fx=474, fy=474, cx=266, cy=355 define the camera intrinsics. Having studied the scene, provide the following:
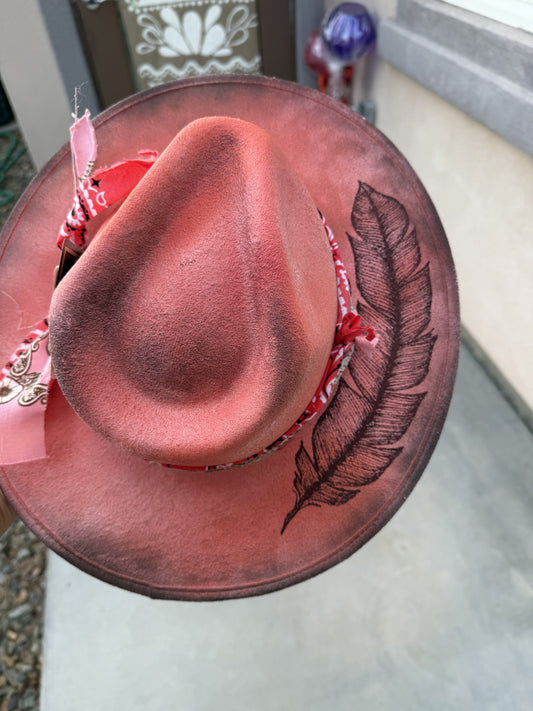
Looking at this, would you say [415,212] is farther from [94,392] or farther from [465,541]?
[465,541]

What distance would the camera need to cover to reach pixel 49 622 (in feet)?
4.36

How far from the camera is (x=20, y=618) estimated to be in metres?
1.43

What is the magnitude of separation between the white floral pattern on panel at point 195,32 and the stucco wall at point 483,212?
80cm

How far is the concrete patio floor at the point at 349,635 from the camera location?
3.92ft

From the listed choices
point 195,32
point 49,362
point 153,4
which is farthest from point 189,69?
point 49,362

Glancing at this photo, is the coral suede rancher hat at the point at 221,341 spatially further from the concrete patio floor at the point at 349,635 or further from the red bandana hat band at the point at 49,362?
the concrete patio floor at the point at 349,635

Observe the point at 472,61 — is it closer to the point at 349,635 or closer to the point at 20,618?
the point at 349,635

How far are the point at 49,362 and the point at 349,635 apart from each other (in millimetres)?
1082

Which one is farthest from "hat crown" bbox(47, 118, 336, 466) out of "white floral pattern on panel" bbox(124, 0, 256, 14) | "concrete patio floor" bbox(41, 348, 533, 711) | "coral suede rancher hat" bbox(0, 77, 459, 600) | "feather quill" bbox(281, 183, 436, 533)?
"white floral pattern on panel" bbox(124, 0, 256, 14)

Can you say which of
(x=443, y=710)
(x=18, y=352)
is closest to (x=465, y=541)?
(x=443, y=710)

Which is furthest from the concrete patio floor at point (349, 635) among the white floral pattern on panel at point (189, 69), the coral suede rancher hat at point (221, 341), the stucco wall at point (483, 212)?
the white floral pattern on panel at point (189, 69)

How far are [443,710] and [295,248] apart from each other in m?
1.22

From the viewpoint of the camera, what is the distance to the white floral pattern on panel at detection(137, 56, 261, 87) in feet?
7.39

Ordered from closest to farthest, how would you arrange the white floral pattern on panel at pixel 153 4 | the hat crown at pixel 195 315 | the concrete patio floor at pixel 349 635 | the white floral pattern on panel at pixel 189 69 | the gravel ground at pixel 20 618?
the hat crown at pixel 195 315, the concrete patio floor at pixel 349 635, the gravel ground at pixel 20 618, the white floral pattern on panel at pixel 153 4, the white floral pattern on panel at pixel 189 69
